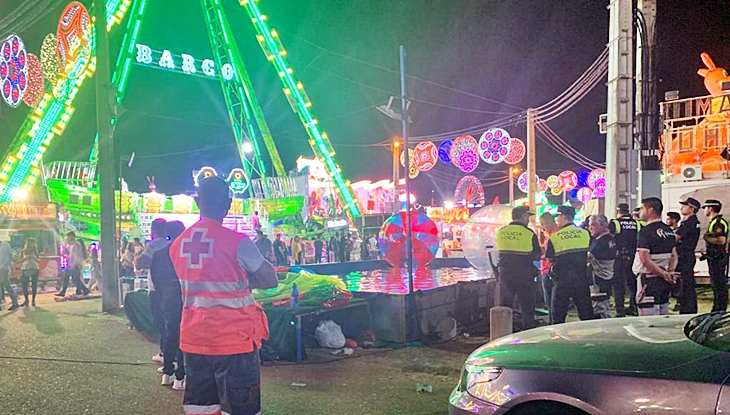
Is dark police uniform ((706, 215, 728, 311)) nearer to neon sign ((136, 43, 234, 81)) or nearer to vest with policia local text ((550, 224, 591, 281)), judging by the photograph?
vest with policia local text ((550, 224, 591, 281))

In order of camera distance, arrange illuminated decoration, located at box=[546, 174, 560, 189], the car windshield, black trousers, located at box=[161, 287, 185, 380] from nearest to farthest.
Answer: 1. the car windshield
2. black trousers, located at box=[161, 287, 185, 380]
3. illuminated decoration, located at box=[546, 174, 560, 189]

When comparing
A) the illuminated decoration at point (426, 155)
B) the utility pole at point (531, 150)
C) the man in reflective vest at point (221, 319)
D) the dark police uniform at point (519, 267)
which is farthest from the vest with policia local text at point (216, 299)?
the illuminated decoration at point (426, 155)

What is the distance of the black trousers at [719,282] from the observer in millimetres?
9133

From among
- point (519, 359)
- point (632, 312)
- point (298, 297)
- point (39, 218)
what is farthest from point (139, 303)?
point (39, 218)

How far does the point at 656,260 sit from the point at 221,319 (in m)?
5.35

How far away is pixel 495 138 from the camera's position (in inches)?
901

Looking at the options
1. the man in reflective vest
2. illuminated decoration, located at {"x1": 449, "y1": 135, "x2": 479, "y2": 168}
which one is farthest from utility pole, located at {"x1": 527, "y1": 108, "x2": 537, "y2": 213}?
the man in reflective vest

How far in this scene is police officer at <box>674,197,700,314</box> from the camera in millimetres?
7785

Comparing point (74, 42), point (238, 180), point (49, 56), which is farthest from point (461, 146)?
point (49, 56)

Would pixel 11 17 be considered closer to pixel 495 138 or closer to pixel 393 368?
pixel 393 368

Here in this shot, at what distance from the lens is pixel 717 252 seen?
30.5 feet

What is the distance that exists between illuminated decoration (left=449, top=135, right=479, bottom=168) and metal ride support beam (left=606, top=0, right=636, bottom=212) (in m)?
12.3

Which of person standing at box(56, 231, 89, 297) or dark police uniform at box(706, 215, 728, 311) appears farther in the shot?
person standing at box(56, 231, 89, 297)

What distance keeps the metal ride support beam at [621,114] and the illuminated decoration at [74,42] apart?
13.9 meters
